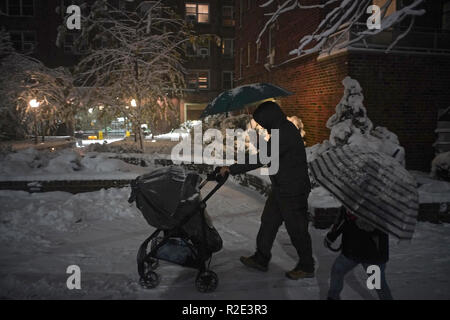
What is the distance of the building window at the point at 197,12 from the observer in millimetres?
37062

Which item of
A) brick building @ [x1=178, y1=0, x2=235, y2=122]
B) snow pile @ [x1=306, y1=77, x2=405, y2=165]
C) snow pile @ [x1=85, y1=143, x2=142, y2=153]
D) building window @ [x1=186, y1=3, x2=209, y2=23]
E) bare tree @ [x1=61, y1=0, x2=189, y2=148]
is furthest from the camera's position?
brick building @ [x1=178, y1=0, x2=235, y2=122]

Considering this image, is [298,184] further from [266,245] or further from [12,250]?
[12,250]

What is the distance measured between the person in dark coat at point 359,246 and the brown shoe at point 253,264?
1.19m

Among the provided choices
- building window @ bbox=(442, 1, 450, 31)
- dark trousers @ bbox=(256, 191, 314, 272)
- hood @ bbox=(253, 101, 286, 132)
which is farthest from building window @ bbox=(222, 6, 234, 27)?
dark trousers @ bbox=(256, 191, 314, 272)

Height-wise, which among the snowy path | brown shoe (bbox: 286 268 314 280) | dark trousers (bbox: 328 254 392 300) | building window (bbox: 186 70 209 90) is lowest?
the snowy path

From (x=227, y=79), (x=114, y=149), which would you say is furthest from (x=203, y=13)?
(x=114, y=149)

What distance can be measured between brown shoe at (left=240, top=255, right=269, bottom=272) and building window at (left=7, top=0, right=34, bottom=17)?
37319 mm

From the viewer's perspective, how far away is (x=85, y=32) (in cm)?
1320

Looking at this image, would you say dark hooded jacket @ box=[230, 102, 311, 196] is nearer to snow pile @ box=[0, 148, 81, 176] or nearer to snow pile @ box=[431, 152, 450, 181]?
snow pile @ box=[431, 152, 450, 181]

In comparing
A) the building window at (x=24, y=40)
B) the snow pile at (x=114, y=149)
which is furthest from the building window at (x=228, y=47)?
the snow pile at (x=114, y=149)

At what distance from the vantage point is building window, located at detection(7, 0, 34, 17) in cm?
3253

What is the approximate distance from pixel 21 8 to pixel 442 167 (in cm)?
3786

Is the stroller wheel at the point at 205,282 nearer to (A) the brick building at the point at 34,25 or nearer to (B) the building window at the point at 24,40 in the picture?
(A) the brick building at the point at 34,25

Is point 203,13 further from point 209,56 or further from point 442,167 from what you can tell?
point 442,167
